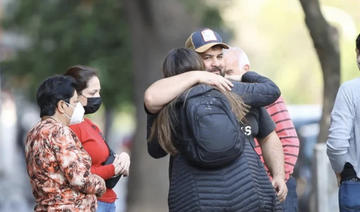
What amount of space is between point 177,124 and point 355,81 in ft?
3.69

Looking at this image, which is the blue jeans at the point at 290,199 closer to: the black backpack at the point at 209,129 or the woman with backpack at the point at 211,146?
the woman with backpack at the point at 211,146

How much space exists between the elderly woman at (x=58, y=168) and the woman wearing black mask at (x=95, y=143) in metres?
0.27

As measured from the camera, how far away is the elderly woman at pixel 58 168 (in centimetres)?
573

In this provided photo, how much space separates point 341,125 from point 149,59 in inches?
405

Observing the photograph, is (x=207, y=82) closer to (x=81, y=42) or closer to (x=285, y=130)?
(x=285, y=130)

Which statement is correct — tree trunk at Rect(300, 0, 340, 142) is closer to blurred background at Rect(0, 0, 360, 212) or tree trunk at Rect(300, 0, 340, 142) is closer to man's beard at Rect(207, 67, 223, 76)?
blurred background at Rect(0, 0, 360, 212)

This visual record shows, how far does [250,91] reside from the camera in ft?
17.7

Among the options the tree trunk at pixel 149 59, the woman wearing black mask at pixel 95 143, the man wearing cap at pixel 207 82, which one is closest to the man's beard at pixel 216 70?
the man wearing cap at pixel 207 82

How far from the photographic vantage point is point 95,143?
632 cm

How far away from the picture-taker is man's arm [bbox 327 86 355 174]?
564 cm

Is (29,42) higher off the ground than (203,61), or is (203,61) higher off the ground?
(29,42)

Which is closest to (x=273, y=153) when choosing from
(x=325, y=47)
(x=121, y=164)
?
(x=121, y=164)

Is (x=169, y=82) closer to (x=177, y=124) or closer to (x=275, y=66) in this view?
(x=177, y=124)

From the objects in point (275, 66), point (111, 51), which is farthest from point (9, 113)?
point (111, 51)
